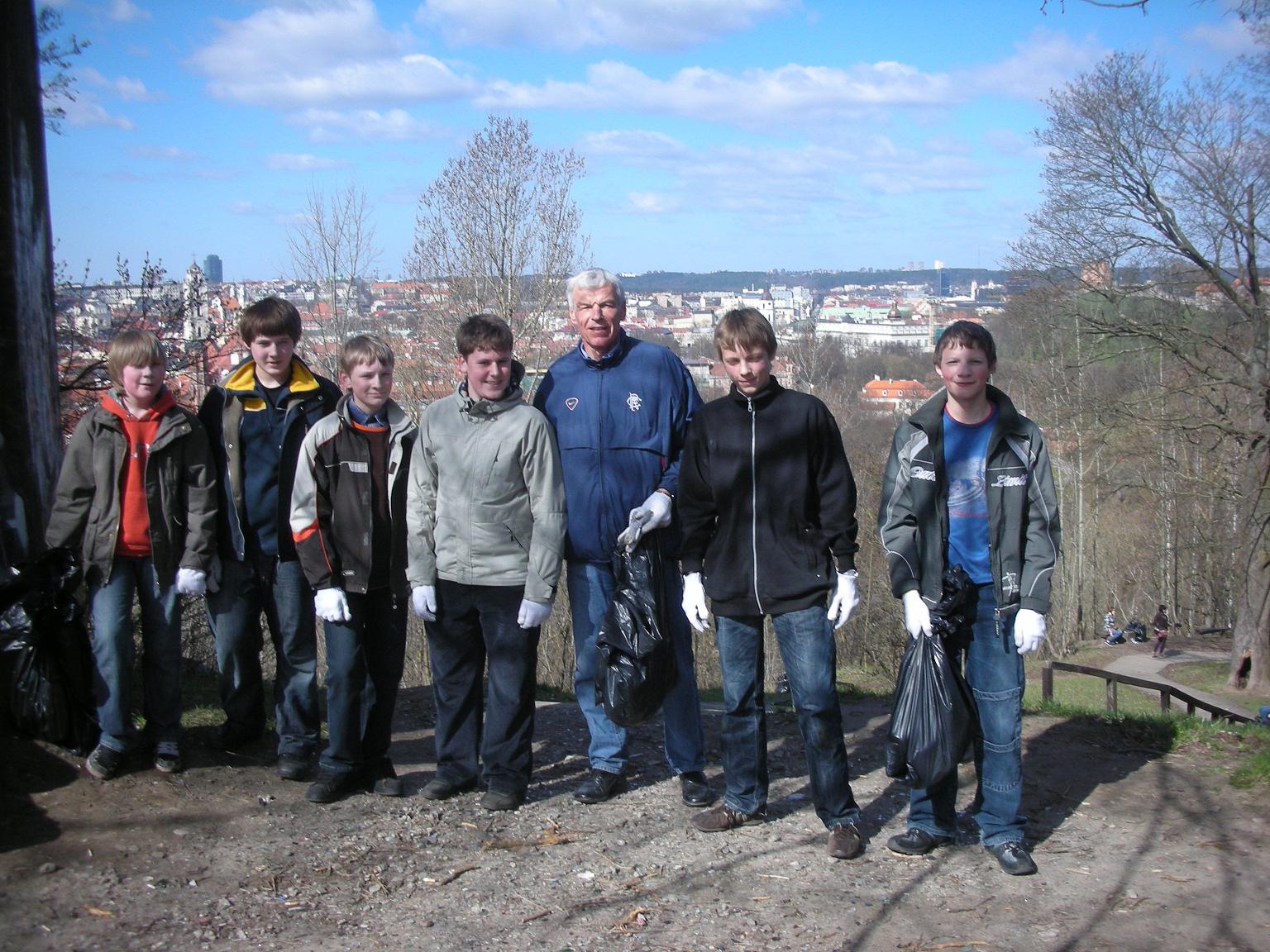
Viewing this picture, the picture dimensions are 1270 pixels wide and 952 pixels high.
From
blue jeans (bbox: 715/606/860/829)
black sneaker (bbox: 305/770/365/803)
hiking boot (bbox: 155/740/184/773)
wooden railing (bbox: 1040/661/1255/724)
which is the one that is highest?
blue jeans (bbox: 715/606/860/829)

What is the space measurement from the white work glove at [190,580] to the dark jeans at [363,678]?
0.51m

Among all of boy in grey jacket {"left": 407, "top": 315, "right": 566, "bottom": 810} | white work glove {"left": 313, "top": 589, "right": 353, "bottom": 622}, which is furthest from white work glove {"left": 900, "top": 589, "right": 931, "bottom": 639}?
white work glove {"left": 313, "top": 589, "right": 353, "bottom": 622}

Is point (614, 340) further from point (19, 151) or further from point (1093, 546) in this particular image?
point (1093, 546)

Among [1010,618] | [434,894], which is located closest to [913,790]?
[1010,618]

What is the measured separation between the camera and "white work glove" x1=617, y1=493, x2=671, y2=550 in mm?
4047

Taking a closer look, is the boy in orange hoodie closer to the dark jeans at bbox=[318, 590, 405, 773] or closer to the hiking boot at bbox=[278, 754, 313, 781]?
the hiking boot at bbox=[278, 754, 313, 781]

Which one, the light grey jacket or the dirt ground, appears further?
the light grey jacket

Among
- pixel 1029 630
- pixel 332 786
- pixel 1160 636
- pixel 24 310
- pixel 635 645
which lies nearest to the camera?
pixel 1029 630

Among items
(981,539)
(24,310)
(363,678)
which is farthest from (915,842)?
(24,310)

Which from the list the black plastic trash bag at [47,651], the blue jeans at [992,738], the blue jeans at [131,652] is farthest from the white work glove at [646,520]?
the black plastic trash bag at [47,651]

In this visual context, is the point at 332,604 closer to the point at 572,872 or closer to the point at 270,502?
the point at 270,502

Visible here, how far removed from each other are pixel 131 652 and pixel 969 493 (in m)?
3.25

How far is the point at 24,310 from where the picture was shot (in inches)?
176

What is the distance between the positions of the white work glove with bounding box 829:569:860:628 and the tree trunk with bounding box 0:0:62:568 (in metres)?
3.24
